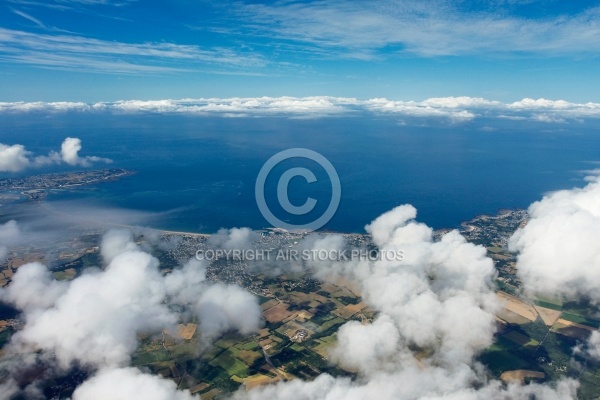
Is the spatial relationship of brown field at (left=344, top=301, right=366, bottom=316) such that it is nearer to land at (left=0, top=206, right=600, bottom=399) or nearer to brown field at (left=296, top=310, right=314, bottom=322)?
land at (left=0, top=206, right=600, bottom=399)

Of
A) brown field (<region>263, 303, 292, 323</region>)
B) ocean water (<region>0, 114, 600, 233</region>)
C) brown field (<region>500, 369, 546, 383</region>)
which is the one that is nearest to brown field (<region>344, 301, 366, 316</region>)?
brown field (<region>263, 303, 292, 323</region>)

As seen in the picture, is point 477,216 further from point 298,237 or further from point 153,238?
point 153,238

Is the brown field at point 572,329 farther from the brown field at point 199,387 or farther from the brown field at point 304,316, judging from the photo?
the brown field at point 199,387

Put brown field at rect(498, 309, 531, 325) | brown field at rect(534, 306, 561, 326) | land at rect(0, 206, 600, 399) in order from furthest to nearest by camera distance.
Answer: brown field at rect(534, 306, 561, 326) → brown field at rect(498, 309, 531, 325) → land at rect(0, 206, 600, 399)

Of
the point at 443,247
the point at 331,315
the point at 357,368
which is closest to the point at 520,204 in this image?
the point at 443,247

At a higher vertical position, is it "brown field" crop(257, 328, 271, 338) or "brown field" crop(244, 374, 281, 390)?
"brown field" crop(257, 328, 271, 338)

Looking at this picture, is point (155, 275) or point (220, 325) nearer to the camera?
point (220, 325)

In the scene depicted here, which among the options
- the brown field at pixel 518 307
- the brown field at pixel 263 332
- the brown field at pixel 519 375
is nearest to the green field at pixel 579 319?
the brown field at pixel 518 307
